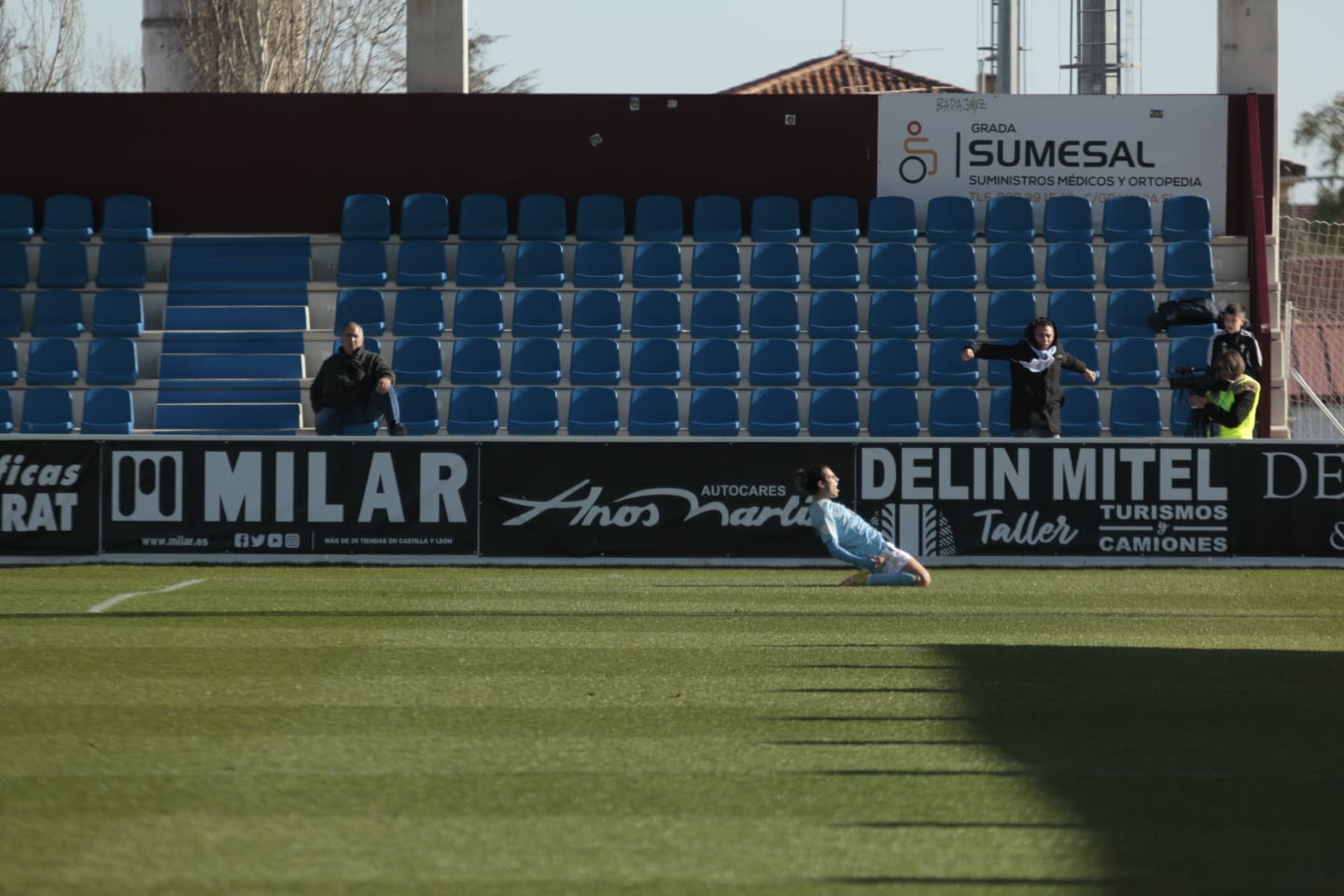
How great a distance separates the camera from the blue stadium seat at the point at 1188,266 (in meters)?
20.5

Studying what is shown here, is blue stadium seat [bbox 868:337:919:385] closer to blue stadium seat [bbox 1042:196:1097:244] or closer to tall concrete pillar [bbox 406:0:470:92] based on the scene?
blue stadium seat [bbox 1042:196:1097:244]

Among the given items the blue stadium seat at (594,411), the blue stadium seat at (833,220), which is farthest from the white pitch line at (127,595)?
the blue stadium seat at (833,220)

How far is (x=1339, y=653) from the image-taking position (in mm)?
9594

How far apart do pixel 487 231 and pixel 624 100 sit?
2.70 m

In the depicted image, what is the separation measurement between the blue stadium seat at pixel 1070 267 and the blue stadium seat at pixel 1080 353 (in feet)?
2.81

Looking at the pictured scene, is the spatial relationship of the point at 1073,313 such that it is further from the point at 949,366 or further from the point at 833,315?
the point at 833,315

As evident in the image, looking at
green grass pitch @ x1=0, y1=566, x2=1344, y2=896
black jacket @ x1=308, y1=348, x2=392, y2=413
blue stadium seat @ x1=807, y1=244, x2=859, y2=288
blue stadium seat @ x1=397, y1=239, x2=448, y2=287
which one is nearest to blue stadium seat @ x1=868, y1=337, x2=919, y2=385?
blue stadium seat @ x1=807, y1=244, x2=859, y2=288

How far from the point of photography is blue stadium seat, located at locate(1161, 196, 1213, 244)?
2108 cm

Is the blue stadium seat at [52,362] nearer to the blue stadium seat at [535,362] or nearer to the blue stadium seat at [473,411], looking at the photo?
the blue stadium seat at [473,411]

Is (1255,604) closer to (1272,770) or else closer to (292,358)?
(1272,770)

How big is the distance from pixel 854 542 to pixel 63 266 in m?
12.6

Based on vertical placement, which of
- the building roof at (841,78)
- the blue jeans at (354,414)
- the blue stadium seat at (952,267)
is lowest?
the blue jeans at (354,414)

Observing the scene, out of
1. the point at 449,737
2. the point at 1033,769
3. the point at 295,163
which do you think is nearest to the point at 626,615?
the point at 449,737

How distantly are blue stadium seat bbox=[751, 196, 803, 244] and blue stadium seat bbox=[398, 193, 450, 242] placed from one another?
3915mm
